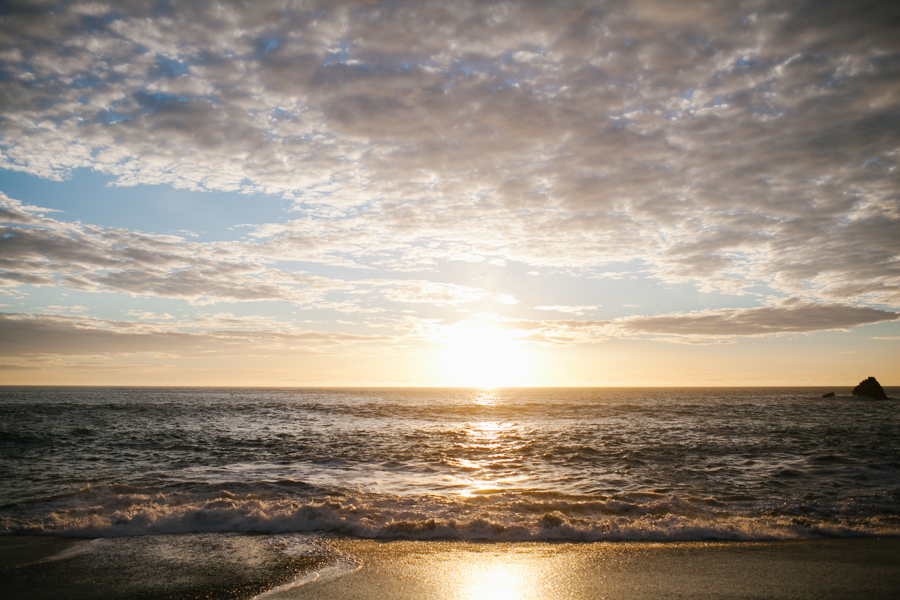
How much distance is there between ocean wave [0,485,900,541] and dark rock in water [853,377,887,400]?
92514mm

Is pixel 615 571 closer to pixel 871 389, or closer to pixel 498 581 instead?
pixel 498 581

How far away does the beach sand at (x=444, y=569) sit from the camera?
641 cm

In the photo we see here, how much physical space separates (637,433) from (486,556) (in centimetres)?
2267

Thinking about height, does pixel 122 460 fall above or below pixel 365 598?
below

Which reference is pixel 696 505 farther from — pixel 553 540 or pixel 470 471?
pixel 470 471

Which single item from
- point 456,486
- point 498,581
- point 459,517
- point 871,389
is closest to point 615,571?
point 498,581

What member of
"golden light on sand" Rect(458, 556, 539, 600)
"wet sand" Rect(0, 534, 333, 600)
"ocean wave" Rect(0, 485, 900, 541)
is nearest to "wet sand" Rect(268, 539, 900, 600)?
"golden light on sand" Rect(458, 556, 539, 600)

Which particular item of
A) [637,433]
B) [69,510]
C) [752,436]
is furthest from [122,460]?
[752,436]

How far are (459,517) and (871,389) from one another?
10261 centimetres

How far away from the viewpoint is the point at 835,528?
9.48m

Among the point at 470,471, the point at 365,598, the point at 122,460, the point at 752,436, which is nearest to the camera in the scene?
the point at 365,598

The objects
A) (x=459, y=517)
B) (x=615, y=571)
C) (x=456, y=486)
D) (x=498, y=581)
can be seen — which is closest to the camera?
(x=498, y=581)

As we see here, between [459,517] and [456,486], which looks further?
[456,486]

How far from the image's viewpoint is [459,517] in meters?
10.0
